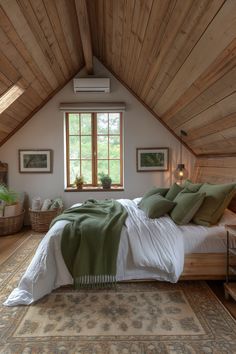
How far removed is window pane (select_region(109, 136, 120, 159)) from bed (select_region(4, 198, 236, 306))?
2581 mm

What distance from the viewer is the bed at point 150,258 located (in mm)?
2182

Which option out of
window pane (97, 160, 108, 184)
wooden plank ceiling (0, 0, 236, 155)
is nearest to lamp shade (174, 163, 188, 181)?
wooden plank ceiling (0, 0, 236, 155)

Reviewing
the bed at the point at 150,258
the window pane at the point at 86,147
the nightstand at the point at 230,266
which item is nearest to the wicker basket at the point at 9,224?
the window pane at the point at 86,147

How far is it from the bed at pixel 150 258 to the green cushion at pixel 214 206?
93 millimetres

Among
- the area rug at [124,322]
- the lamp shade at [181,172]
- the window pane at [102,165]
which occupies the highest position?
the window pane at [102,165]

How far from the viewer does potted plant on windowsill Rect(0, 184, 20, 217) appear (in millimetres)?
3893

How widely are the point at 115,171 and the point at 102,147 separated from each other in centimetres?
53

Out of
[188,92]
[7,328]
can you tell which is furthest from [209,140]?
[7,328]

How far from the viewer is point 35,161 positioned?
464 centimetres

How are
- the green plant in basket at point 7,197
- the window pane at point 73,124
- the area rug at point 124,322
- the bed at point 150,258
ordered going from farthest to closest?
the window pane at point 73,124 < the green plant in basket at point 7,197 < the bed at point 150,258 < the area rug at point 124,322

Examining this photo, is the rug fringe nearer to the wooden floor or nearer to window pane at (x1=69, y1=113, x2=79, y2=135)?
the wooden floor

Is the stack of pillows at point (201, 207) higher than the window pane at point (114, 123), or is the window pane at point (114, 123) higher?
the window pane at point (114, 123)

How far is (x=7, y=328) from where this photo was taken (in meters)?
1.82

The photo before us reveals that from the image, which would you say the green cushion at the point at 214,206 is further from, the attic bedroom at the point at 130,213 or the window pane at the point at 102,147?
the window pane at the point at 102,147
